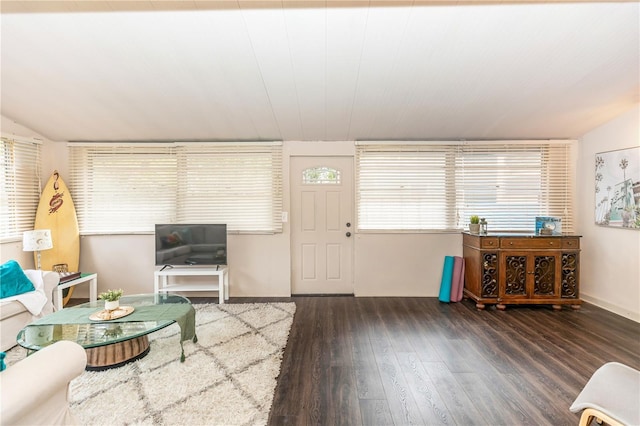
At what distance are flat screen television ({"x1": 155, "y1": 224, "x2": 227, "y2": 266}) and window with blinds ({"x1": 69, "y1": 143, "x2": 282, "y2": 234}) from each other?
304 millimetres

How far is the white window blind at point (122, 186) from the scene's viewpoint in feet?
13.6

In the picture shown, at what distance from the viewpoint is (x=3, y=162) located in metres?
3.51

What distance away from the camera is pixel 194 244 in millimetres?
3912

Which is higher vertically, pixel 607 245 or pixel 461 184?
pixel 461 184

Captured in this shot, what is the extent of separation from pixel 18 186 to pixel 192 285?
2.45 meters

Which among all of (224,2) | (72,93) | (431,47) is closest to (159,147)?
(72,93)

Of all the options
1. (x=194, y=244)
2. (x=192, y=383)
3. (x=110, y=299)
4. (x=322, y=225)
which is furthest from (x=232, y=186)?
(x=192, y=383)

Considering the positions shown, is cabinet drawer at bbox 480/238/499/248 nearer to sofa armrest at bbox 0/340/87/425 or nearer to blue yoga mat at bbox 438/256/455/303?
blue yoga mat at bbox 438/256/455/303

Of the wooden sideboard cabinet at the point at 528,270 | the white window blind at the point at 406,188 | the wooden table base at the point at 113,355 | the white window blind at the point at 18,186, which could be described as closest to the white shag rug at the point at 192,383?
the wooden table base at the point at 113,355

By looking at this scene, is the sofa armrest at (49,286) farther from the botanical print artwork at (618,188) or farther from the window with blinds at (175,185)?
the botanical print artwork at (618,188)

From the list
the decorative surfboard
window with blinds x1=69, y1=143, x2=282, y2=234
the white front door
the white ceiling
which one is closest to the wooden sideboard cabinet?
the white ceiling

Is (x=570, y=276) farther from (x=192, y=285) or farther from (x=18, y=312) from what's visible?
(x=18, y=312)

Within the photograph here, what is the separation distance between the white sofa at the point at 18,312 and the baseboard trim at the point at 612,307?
6369 millimetres

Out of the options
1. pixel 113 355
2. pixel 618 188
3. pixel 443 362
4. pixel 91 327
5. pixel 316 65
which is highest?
pixel 316 65
